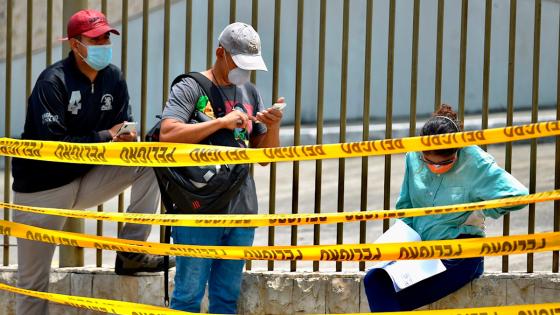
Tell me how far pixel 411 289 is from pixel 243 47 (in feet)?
4.55

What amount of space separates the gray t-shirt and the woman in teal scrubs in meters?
0.74

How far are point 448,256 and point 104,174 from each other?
6.97 ft

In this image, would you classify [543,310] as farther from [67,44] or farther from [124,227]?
[67,44]

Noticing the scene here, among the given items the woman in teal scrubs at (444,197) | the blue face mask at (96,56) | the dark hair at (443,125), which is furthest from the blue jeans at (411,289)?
the blue face mask at (96,56)

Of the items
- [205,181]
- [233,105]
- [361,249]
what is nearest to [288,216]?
[361,249]

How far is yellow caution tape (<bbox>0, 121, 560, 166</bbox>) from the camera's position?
5234mm

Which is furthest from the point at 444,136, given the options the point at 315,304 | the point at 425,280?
the point at 315,304

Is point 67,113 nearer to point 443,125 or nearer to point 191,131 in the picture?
point 191,131

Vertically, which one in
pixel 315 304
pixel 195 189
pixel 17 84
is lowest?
pixel 315 304

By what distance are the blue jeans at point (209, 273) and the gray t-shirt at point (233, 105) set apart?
140 mm

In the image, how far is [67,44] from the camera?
294 inches

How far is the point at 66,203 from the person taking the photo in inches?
271

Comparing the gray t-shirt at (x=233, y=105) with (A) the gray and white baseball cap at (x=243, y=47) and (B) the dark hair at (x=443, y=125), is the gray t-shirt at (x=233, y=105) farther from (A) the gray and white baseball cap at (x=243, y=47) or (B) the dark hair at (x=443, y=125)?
(B) the dark hair at (x=443, y=125)

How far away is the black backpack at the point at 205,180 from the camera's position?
6.20 meters
